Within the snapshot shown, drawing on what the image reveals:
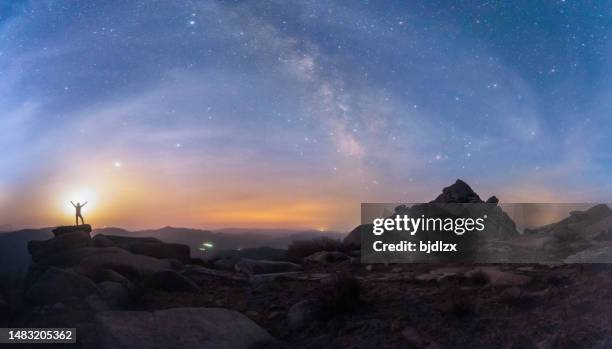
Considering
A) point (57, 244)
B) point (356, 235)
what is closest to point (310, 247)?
point (356, 235)

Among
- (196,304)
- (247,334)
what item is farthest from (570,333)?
(196,304)

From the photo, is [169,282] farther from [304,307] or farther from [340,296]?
[340,296]

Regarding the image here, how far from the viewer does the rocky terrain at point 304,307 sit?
300 inches

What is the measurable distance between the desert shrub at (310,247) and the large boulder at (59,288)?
12995 mm

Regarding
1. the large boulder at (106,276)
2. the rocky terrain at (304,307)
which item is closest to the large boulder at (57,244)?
the rocky terrain at (304,307)

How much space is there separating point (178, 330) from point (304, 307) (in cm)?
267

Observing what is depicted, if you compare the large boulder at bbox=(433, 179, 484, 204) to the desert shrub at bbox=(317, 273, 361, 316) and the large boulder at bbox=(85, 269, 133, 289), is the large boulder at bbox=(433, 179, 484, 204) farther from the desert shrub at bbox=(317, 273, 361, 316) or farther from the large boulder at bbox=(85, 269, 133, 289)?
the large boulder at bbox=(85, 269, 133, 289)

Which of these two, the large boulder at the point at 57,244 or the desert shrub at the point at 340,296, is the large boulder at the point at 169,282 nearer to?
the desert shrub at the point at 340,296

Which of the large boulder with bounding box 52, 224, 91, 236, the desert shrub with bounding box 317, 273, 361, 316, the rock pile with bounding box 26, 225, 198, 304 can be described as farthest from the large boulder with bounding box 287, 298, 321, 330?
the large boulder with bounding box 52, 224, 91, 236

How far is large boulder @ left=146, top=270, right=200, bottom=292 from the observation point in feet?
37.9

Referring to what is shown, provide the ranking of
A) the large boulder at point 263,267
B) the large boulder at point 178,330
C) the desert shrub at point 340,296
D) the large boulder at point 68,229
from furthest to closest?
the large boulder at point 68,229
the large boulder at point 263,267
the desert shrub at point 340,296
the large boulder at point 178,330

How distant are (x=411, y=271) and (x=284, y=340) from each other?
777 centimetres

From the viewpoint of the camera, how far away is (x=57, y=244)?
1541 centimetres

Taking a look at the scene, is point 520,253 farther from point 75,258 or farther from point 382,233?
point 75,258
